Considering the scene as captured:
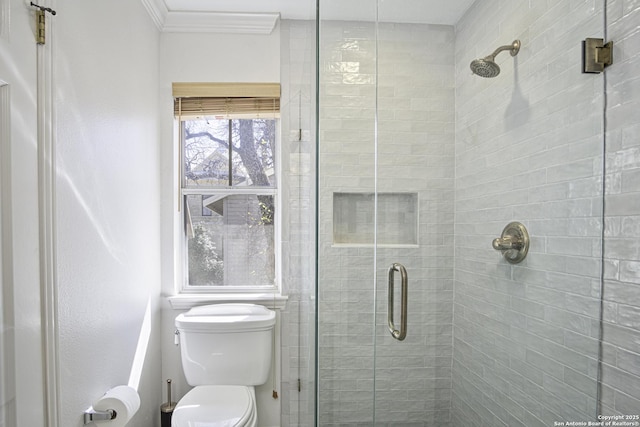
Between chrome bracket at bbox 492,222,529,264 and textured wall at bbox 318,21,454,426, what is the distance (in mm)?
124

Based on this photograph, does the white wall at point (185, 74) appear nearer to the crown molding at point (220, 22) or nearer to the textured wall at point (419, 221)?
the crown molding at point (220, 22)

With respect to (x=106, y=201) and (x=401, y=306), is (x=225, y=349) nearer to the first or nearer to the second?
(x=106, y=201)

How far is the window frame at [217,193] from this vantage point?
7.72 ft

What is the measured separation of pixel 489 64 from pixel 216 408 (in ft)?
5.58

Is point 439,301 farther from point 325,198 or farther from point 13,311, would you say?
point 13,311

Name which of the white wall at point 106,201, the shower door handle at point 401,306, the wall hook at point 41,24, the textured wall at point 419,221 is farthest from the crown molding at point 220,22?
the shower door handle at point 401,306

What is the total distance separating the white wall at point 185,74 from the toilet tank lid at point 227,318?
247mm

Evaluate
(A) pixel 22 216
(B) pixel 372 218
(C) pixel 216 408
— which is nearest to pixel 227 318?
(C) pixel 216 408

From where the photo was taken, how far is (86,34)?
1.41 metres

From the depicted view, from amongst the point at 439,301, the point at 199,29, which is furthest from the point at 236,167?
the point at 439,301

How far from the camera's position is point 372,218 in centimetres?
100

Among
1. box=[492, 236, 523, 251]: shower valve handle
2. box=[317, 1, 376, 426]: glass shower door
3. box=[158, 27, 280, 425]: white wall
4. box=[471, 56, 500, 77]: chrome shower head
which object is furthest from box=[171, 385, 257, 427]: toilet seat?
box=[471, 56, 500, 77]: chrome shower head

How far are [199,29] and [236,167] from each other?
2.66 ft

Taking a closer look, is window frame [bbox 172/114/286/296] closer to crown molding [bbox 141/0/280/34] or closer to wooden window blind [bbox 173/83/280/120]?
wooden window blind [bbox 173/83/280/120]
